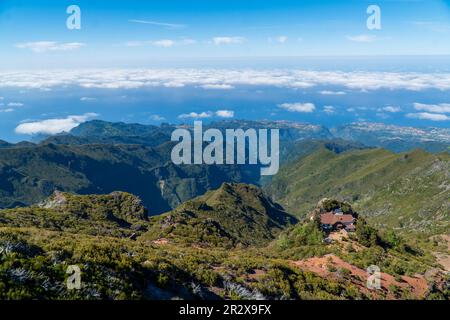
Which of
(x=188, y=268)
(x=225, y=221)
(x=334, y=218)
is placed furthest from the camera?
(x=225, y=221)

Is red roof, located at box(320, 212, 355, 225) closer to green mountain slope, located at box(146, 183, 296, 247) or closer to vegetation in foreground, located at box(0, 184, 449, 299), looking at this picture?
vegetation in foreground, located at box(0, 184, 449, 299)

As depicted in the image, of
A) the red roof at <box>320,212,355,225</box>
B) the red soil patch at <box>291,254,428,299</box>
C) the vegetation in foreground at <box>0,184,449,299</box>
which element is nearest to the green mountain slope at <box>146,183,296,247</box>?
the vegetation in foreground at <box>0,184,449,299</box>

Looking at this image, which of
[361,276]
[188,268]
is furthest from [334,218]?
[188,268]

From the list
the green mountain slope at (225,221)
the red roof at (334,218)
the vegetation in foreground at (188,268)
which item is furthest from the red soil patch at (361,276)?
the green mountain slope at (225,221)

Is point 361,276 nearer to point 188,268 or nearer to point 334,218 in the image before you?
point 188,268

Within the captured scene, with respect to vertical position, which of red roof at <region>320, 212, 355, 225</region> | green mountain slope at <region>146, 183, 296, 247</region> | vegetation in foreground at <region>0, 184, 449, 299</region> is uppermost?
vegetation in foreground at <region>0, 184, 449, 299</region>

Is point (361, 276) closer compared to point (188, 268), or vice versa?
point (188, 268)
